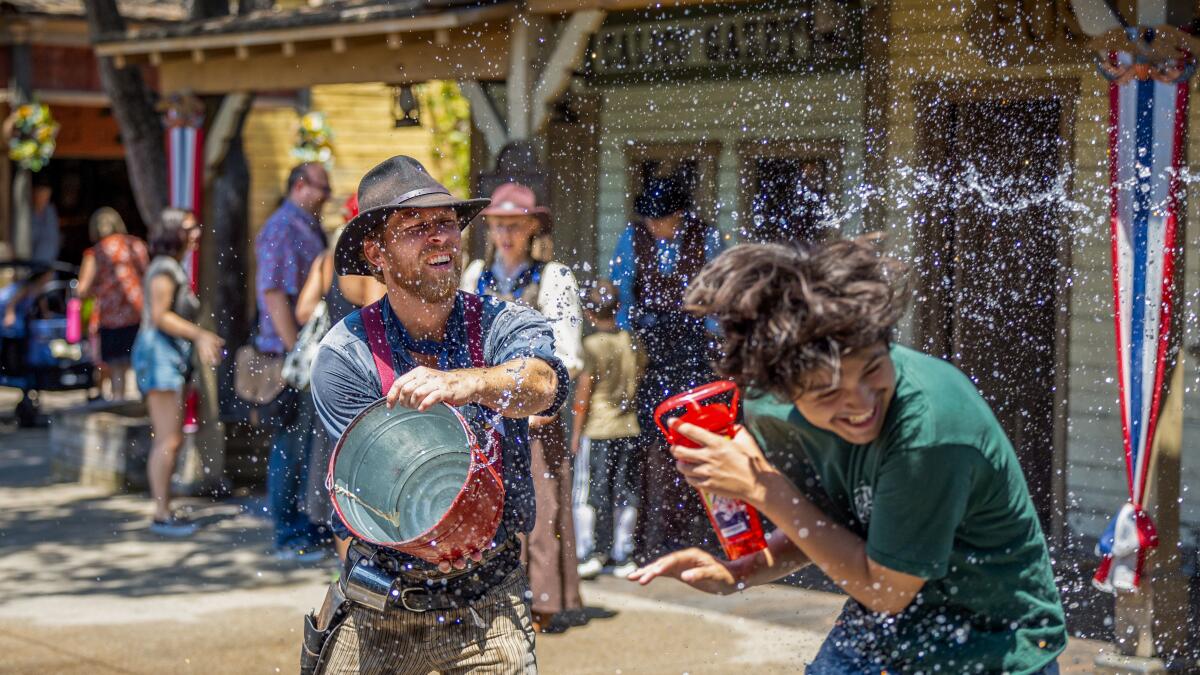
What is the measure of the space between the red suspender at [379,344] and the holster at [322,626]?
18.7 inches

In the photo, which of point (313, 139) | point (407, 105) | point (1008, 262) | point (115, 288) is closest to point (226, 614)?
point (1008, 262)

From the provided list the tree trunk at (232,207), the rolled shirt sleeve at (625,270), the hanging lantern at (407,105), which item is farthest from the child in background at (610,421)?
the tree trunk at (232,207)

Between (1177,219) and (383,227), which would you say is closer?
(383,227)

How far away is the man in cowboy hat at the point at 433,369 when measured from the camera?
330 cm

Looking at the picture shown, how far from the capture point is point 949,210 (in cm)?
758

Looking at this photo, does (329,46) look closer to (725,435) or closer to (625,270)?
(625,270)

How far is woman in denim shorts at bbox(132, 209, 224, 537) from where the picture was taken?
7785 mm

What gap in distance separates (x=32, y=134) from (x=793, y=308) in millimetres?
14958

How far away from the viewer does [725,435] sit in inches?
105

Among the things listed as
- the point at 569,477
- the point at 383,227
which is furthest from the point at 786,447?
the point at 569,477

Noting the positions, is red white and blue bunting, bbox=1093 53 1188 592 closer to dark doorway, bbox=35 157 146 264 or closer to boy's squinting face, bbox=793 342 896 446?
boy's squinting face, bbox=793 342 896 446

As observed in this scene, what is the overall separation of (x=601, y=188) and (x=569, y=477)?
3.55 m

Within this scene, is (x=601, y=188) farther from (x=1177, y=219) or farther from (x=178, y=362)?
(x=1177, y=219)

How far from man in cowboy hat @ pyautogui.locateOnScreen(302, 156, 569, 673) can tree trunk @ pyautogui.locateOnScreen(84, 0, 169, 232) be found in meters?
7.17
